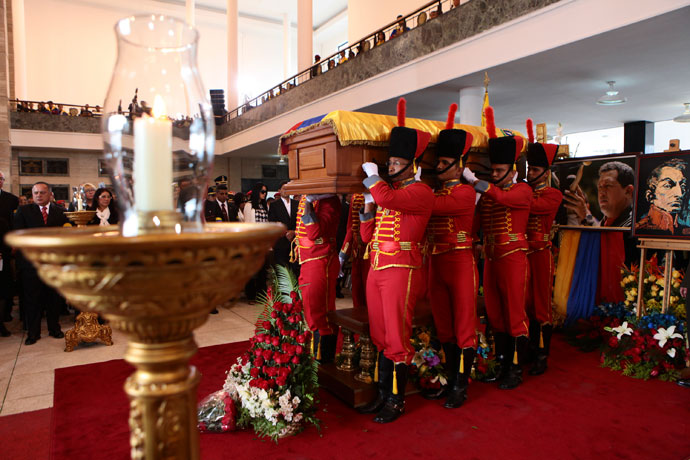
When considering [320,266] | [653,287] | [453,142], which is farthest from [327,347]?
[653,287]

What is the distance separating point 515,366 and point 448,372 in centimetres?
63

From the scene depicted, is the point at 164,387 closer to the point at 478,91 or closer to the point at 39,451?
the point at 39,451

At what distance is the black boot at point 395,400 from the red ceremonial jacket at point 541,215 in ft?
6.13

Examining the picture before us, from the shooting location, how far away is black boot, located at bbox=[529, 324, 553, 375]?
156 inches

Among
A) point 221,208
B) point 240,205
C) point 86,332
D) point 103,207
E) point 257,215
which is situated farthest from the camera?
point 240,205

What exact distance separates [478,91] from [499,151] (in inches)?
188

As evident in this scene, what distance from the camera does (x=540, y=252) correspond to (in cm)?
416

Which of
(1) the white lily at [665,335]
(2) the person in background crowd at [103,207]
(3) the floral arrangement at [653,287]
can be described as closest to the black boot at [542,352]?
(1) the white lily at [665,335]

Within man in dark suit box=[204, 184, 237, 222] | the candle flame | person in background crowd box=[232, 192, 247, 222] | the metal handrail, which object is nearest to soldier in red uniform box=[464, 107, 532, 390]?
the candle flame

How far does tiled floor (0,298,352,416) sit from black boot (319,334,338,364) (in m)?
0.88

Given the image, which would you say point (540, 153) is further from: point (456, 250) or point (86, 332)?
point (86, 332)

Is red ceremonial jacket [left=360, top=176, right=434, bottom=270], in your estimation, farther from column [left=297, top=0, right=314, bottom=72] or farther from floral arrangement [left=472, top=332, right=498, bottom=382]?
column [left=297, top=0, right=314, bottom=72]

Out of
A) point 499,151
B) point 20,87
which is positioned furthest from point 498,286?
point 20,87

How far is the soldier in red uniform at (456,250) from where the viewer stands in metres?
3.21
